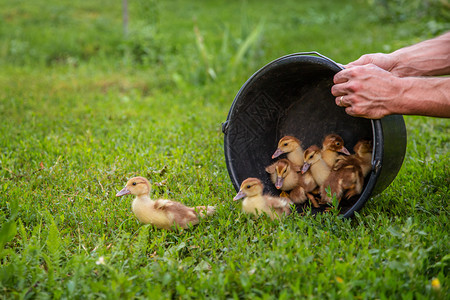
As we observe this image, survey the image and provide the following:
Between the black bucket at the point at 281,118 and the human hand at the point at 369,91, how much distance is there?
0.30 m

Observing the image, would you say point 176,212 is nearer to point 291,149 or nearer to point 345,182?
point 291,149

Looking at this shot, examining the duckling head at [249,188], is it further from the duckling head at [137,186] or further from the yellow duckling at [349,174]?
the duckling head at [137,186]

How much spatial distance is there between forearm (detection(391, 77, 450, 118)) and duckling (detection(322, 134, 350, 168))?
75 cm

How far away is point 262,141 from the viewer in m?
4.05

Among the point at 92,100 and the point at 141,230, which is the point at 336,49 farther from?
the point at 141,230

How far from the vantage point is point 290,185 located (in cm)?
370

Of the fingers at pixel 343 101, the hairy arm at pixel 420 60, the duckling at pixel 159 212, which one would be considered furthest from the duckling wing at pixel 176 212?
the hairy arm at pixel 420 60

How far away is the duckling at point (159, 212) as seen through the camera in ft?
10.7

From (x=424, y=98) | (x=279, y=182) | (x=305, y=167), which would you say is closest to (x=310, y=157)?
(x=305, y=167)

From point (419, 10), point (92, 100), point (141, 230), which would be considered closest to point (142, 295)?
point (141, 230)

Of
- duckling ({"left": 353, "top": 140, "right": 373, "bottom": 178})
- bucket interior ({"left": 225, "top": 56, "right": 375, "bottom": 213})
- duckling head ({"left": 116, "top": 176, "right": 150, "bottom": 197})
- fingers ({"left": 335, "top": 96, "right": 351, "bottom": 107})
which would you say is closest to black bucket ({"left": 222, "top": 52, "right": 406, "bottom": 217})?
bucket interior ({"left": 225, "top": 56, "right": 375, "bottom": 213})

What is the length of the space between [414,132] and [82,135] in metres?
3.78

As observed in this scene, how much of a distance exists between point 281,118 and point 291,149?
481 millimetres

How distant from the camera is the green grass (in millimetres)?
2578
